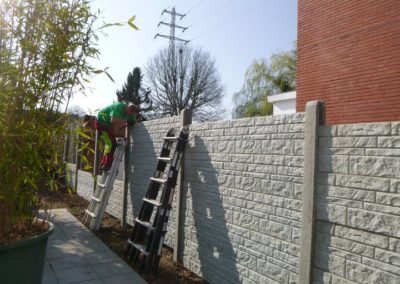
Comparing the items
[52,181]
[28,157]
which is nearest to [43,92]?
[28,157]

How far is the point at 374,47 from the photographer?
20.5 feet

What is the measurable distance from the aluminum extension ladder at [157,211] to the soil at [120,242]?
0.56ft

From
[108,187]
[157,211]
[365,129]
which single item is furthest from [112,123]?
[365,129]

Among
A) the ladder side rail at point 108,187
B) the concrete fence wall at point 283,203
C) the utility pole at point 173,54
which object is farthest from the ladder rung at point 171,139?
the utility pole at point 173,54

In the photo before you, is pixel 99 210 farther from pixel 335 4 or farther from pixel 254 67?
pixel 254 67

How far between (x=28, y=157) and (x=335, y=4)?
262 inches

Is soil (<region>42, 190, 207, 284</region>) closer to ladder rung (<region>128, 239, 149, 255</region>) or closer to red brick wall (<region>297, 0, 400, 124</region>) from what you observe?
ladder rung (<region>128, 239, 149, 255</region>)

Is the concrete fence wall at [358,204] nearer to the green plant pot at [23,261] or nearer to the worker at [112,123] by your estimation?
the green plant pot at [23,261]

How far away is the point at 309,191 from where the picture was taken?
2.77 m

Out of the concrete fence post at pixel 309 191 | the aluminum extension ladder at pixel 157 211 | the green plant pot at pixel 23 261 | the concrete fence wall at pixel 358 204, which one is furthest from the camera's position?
the aluminum extension ladder at pixel 157 211

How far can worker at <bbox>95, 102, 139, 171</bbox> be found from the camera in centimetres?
684

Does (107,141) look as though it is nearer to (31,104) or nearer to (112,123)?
(112,123)

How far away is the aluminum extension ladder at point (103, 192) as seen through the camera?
21.0ft

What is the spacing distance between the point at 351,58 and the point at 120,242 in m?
5.25
